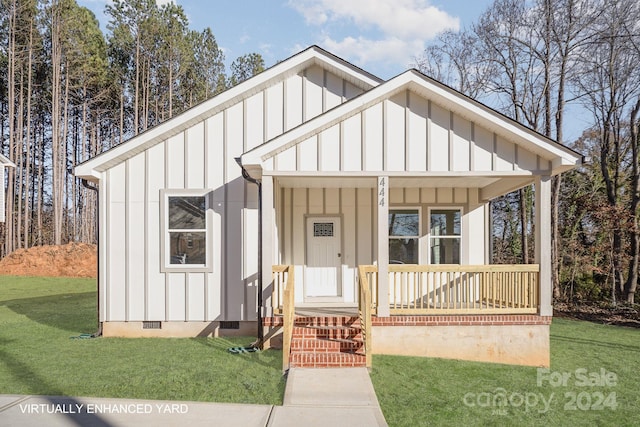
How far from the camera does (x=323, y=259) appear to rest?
8.89 metres

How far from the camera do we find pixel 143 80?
25141 mm

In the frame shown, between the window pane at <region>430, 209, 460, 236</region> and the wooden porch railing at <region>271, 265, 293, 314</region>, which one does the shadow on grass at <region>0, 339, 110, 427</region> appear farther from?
the window pane at <region>430, 209, 460, 236</region>

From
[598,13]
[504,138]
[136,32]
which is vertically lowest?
[504,138]

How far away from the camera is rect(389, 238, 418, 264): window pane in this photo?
29.6ft

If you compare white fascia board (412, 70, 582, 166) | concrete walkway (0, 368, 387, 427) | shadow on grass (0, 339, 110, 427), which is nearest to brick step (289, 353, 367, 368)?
concrete walkway (0, 368, 387, 427)

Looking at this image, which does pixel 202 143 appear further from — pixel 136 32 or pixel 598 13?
pixel 136 32

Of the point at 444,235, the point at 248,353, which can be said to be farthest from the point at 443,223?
the point at 248,353

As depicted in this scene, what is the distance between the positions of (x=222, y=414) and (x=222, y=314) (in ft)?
12.2

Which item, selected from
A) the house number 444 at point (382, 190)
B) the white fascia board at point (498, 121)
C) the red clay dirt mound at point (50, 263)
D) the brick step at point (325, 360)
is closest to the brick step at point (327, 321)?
the brick step at point (325, 360)

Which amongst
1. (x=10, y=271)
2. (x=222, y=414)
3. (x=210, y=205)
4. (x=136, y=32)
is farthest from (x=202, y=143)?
(x=136, y=32)

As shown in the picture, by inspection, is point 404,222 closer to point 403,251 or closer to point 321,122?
point 403,251

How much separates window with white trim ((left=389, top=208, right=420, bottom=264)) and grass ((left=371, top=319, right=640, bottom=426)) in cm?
298

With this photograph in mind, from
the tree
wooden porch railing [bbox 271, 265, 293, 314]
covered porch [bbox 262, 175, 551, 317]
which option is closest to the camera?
wooden porch railing [bbox 271, 265, 293, 314]

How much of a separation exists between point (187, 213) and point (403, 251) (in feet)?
15.9
